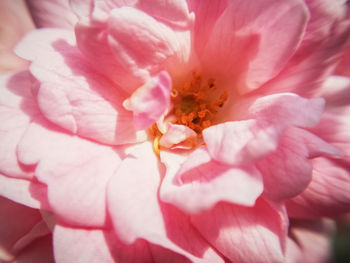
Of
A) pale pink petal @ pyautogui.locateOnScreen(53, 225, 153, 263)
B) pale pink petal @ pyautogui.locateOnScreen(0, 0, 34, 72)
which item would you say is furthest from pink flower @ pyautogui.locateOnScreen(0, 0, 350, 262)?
pale pink petal @ pyautogui.locateOnScreen(0, 0, 34, 72)

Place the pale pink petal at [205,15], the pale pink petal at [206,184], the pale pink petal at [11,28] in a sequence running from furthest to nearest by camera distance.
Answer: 1. the pale pink petal at [11,28]
2. the pale pink petal at [205,15]
3. the pale pink petal at [206,184]

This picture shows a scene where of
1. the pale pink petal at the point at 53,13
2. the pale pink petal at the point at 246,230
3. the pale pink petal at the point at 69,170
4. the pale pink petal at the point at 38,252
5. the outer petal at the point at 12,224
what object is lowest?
the pale pink petal at the point at 38,252

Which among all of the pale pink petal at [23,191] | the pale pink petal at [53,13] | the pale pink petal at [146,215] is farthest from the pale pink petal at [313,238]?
the pale pink petal at [53,13]

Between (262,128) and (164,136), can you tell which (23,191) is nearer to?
(164,136)

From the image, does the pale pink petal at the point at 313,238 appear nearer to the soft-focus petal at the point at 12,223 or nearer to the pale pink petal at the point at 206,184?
the pale pink petal at the point at 206,184

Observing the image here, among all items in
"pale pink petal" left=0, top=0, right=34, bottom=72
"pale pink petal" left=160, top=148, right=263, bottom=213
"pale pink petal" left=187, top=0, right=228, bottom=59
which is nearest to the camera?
"pale pink petal" left=160, top=148, right=263, bottom=213

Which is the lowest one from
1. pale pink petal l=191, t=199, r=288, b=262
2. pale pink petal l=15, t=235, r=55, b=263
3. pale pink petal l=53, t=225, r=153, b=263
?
pale pink petal l=15, t=235, r=55, b=263

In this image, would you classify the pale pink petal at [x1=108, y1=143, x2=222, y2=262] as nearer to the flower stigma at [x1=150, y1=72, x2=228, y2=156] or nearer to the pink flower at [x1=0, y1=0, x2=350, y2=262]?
the pink flower at [x1=0, y1=0, x2=350, y2=262]
